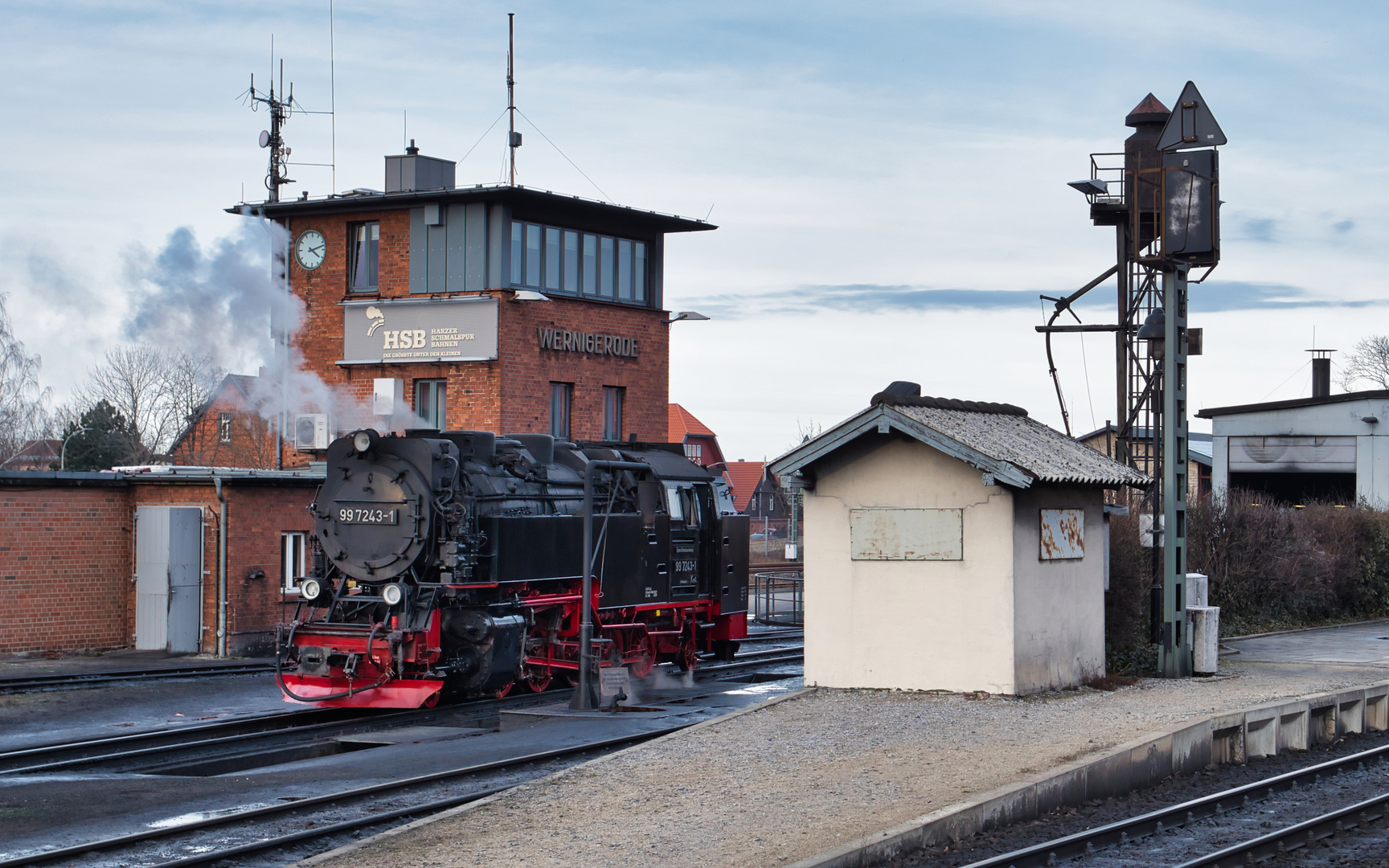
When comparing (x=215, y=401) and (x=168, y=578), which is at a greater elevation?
(x=215, y=401)

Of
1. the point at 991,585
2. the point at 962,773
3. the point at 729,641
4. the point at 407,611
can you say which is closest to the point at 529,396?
the point at 729,641

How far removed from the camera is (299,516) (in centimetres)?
2297

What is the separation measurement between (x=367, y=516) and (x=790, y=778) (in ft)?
24.1

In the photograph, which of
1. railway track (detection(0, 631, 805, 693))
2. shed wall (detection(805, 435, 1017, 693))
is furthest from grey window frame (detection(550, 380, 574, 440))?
shed wall (detection(805, 435, 1017, 693))

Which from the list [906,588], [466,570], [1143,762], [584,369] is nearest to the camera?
[1143,762]

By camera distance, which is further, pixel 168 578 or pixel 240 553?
pixel 240 553

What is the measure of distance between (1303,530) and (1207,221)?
11.7 m

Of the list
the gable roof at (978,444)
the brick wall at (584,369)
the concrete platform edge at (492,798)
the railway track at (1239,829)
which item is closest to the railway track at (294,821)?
the concrete platform edge at (492,798)

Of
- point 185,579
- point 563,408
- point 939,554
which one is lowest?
point 185,579

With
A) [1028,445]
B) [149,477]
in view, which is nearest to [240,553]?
[149,477]

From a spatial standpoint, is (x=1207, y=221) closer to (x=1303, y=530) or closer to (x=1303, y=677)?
(x=1303, y=677)

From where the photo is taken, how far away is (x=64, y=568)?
20.8 m

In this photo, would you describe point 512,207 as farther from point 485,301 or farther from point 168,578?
point 168,578

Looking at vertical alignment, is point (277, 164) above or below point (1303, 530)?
above
